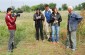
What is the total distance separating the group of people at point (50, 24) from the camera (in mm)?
13562

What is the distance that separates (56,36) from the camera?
15.4 meters

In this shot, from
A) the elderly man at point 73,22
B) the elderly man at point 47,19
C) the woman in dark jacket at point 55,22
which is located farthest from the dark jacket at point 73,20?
the elderly man at point 47,19

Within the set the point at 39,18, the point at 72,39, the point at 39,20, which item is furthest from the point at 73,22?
the point at 39,20

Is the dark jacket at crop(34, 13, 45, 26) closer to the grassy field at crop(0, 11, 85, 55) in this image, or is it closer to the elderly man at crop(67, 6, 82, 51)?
the grassy field at crop(0, 11, 85, 55)

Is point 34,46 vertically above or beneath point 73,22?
beneath

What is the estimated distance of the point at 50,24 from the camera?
1598 cm

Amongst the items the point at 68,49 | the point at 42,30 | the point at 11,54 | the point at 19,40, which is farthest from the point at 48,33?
the point at 11,54

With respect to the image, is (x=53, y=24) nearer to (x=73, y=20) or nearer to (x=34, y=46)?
(x=34, y=46)

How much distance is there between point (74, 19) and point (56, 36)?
2.07m

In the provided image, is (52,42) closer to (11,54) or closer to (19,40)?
(19,40)

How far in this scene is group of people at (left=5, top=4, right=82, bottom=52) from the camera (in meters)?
13.6

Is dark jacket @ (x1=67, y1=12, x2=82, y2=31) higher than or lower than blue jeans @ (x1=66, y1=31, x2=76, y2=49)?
higher

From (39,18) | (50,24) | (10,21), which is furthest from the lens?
(50,24)

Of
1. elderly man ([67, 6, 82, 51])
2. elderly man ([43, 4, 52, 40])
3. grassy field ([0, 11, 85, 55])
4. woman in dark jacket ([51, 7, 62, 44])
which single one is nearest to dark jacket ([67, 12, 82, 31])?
elderly man ([67, 6, 82, 51])
